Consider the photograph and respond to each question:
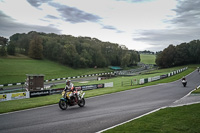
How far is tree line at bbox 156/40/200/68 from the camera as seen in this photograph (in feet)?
337

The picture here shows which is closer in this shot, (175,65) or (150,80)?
(150,80)

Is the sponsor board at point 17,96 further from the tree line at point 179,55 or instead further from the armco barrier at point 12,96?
the tree line at point 179,55

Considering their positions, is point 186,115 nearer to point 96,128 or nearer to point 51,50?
point 96,128

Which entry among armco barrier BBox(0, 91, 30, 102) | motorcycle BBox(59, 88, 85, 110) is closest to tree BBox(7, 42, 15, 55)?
armco barrier BBox(0, 91, 30, 102)

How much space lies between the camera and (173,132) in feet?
23.5

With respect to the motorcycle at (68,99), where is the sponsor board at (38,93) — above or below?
below

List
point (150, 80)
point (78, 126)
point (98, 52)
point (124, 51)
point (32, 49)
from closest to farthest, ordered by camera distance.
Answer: point (78, 126) < point (150, 80) < point (32, 49) < point (98, 52) < point (124, 51)

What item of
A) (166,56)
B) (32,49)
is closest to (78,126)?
(32,49)

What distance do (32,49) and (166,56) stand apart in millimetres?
75787

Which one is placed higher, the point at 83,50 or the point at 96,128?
the point at 83,50

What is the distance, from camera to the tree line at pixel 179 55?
102750 mm

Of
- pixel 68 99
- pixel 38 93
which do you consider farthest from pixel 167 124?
pixel 38 93

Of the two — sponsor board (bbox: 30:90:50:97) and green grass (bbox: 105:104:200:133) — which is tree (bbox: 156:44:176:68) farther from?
green grass (bbox: 105:104:200:133)

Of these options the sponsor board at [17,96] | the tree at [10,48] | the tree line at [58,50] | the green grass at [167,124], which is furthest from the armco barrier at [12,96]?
the tree at [10,48]
